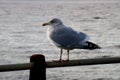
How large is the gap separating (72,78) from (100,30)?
10268 mm

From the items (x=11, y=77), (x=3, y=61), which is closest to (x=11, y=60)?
(x=3, y=61)

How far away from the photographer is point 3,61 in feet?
39.8

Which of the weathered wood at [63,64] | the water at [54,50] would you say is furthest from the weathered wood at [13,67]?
the water at [54,50]

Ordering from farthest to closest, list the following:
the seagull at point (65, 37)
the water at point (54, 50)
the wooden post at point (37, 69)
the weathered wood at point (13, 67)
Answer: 1. the water at point (54, 50)
2. the seagull at point (65, 37)
3. the wooden post at point (37, 69)
4. the weathered wood at point (13, 67)

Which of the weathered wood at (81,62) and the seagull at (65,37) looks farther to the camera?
the seagull at (65,37)

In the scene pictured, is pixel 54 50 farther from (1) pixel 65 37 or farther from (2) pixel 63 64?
(2) pixel 63 64

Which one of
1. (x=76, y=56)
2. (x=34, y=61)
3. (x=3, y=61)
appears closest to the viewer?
(x=34, y=61)

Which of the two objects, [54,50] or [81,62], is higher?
[81,62]

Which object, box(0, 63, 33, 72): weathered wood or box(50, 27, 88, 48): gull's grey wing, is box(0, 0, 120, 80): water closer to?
box(50, 27, 88, 48): gull's grey wing

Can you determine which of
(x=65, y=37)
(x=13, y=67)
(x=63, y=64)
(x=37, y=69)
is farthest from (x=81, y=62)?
(x=65, y=37)

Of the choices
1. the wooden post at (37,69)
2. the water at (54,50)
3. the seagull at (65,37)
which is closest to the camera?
the wooden post at (37,69)

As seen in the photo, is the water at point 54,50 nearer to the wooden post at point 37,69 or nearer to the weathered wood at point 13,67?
the wooden post at point 37,69

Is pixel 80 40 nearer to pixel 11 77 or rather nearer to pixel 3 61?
pixel 11 77

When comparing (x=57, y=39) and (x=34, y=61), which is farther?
(x=57, y=39)
